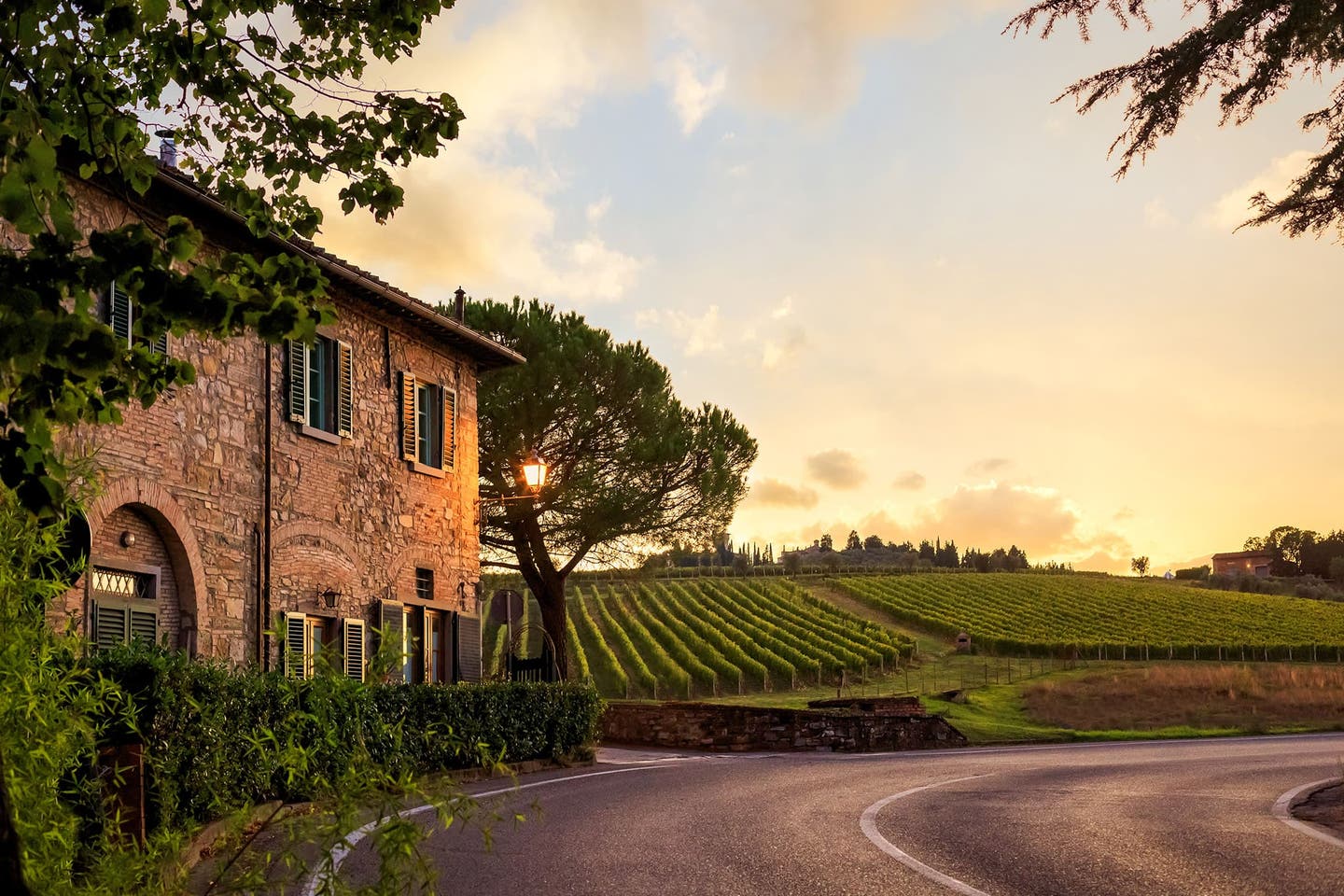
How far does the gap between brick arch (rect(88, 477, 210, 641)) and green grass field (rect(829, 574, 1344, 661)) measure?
164 ft

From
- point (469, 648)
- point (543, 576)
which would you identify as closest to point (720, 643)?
point (543, 576)

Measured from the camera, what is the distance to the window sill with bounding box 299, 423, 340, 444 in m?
17.0

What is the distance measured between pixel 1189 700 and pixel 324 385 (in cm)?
3098

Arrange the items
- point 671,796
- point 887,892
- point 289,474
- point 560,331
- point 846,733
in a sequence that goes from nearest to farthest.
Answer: point 887,892, point 671,796, point 289,474, point 846,733, point 560,331

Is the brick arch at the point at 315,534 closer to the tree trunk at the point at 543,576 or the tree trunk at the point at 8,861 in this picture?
the tree trunk at the point at 543,576

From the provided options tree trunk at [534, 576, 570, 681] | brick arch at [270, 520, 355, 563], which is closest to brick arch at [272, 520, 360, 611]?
brick arch at [270, 520, 355, 563]

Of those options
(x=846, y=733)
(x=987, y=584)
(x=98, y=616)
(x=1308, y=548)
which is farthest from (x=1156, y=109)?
(x=1308, y=548)

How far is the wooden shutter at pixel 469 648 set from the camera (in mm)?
20859

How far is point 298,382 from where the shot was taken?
56.0 ft

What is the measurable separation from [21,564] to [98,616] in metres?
9.23

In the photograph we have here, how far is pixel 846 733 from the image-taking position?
25656mm

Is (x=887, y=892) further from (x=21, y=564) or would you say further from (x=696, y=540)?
(x=696, y=540)

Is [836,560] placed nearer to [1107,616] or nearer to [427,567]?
[1107,616]

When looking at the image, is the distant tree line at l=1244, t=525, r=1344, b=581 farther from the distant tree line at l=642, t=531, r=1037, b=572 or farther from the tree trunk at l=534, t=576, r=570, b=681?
the tree trunk at l=534, t=576, r=570, b=681
